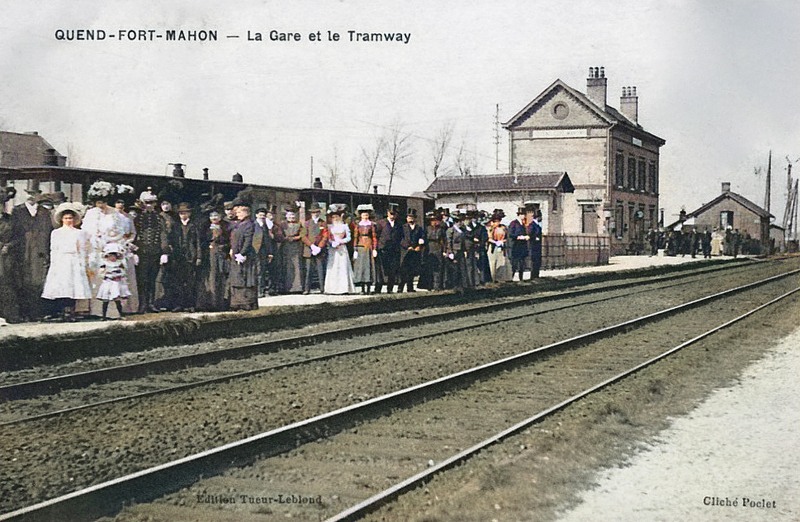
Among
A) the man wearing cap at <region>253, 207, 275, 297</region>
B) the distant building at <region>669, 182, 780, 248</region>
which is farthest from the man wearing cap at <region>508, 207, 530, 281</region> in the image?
the distant building at <region>669, 182, 780, 248</region>

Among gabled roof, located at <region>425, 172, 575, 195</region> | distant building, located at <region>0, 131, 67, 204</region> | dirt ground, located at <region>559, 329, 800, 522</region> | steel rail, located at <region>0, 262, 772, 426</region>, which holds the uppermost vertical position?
gabled roof, located at <region>425, 172, 575, 195</region>

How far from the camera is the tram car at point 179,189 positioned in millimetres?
12648

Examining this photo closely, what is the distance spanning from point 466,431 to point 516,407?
993 mm

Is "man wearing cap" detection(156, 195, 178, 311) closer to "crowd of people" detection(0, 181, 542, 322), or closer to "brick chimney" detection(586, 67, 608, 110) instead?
"crowd of people" detection(0, 181, 542, 322)

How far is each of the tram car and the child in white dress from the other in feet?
3.48

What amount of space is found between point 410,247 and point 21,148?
7.73 m

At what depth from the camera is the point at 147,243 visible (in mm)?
12203

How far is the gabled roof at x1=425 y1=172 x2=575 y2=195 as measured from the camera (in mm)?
36219

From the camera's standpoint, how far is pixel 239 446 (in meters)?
5.44

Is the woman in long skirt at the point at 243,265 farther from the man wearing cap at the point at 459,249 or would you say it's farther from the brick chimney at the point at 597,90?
the brick chimney at the point at 597,90

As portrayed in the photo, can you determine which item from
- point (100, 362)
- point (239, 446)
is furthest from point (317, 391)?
point (100, 362)

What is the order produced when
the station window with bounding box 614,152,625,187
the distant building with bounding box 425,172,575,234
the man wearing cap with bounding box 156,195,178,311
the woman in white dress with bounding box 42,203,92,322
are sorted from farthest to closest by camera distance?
the station window with bounding box 614,152,625,187
the distant building with bounding box 425,172,575,234
the man wearing cap with bounding box 156,195,178,311
the woman in white dress with bounding box 42,203,92,322

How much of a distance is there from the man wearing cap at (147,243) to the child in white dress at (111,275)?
0.50 metres

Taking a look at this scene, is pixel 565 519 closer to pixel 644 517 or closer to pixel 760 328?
pixel 644 517
